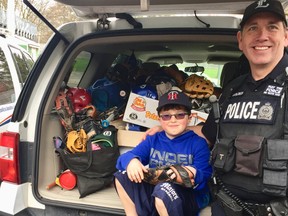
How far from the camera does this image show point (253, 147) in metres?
1.58

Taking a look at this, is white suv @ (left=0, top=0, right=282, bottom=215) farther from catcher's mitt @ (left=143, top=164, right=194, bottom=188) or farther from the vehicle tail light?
catcher's mitt @ (left=143, top=164, right=194, bottom=188)

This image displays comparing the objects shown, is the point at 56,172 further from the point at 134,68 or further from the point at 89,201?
the point at 134,68

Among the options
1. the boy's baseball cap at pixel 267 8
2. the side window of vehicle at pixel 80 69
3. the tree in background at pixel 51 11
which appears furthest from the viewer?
the side window of vehicle at pixel 80 69

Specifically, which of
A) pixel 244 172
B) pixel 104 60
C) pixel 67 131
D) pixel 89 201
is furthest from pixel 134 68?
pixel 244 172

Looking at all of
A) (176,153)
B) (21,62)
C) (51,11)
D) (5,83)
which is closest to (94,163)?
(176,153)

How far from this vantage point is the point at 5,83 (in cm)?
439

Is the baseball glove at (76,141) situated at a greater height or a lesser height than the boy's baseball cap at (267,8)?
lesser

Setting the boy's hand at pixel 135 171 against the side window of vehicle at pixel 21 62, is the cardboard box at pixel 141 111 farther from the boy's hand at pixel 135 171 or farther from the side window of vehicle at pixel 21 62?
the side window of vehicle at pixel 21 62

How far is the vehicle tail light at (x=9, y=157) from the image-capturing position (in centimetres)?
224

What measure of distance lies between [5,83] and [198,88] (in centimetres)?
266

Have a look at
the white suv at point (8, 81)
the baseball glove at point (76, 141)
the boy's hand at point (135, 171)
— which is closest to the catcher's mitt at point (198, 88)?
the baseball glove at point (76, 141)

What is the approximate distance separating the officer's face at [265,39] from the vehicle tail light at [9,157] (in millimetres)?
1530

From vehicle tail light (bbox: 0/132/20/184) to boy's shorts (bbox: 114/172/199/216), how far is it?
68 cm

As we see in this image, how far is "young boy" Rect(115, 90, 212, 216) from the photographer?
1972mm
